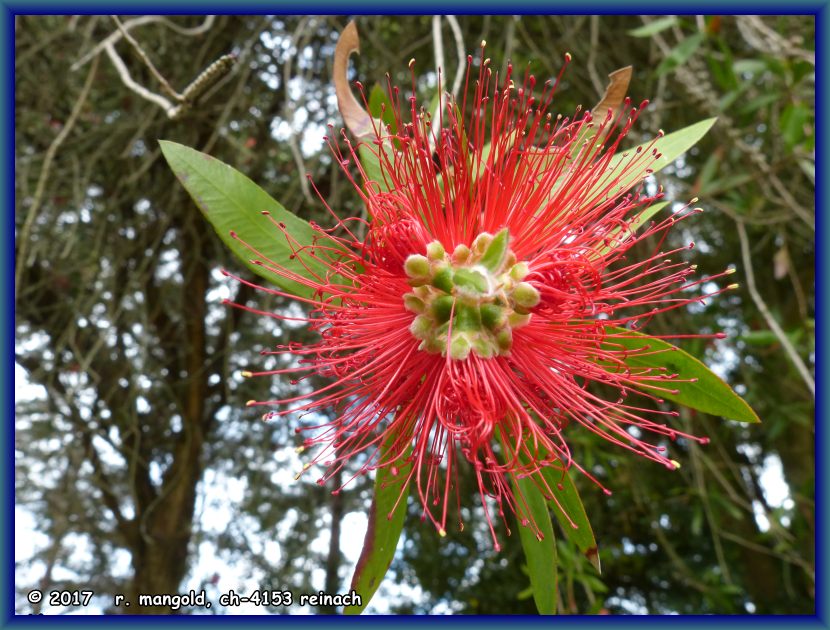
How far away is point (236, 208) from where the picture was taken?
822 millimetres

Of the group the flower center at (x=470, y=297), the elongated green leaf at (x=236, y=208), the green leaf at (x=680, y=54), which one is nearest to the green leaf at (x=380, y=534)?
the flower center at (x=470, y=297)

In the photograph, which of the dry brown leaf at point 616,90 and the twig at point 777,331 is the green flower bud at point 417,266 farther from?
the twig at point 777,331

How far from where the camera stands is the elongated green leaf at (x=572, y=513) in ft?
2.76

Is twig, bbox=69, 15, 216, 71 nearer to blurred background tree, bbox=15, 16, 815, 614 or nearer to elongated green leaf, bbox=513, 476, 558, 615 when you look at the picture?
blurred background tree, bbox=15, 16, 815, 614

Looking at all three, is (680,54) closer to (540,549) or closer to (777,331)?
(777,331)

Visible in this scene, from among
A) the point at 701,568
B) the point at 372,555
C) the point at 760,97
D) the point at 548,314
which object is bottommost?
the point at 701,568

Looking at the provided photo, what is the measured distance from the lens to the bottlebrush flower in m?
0.82

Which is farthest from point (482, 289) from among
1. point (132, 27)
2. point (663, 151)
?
point (132, 27)

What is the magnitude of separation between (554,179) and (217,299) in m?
1.74

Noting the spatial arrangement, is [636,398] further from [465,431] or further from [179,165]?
[179,165]

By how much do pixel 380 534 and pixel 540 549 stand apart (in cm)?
20

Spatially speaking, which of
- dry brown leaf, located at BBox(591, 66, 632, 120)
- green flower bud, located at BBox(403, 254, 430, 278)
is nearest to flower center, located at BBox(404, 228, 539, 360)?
green flower bud, located at BBox(403, 254, 430, 278)

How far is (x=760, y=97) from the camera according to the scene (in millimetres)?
1864

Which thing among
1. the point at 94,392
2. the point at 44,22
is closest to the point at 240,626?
the point at 94,392
